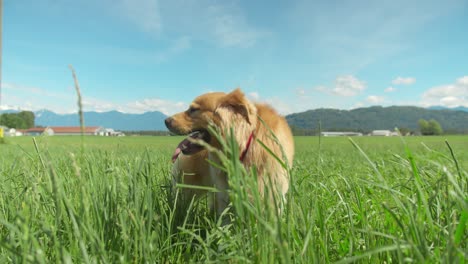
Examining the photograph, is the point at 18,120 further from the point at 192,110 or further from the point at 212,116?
the point at 212,116

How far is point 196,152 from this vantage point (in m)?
3.71

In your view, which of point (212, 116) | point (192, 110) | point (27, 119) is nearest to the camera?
point (212, 116)

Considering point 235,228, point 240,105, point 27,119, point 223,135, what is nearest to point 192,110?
point 240,105

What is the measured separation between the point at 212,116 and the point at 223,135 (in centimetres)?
89

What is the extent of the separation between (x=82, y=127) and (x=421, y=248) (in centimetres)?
112

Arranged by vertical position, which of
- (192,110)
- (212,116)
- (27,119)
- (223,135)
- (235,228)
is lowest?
(235,228)

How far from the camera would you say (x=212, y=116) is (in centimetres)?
383

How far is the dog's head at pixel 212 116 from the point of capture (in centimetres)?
310

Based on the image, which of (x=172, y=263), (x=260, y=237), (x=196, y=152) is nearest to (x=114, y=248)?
(x=172, y=263)

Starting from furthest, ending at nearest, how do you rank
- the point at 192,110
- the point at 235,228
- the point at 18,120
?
the point at 18,120 → the point at 192,110 → the point at 235,228

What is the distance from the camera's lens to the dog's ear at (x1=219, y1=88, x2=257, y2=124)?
3.00 metres

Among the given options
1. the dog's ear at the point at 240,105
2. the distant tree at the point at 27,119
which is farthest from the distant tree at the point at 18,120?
the dog's ear at the point at 240,105

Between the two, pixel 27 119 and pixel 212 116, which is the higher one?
pixel 27 119

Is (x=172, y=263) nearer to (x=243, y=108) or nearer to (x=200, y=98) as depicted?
(x=243, y=108)
